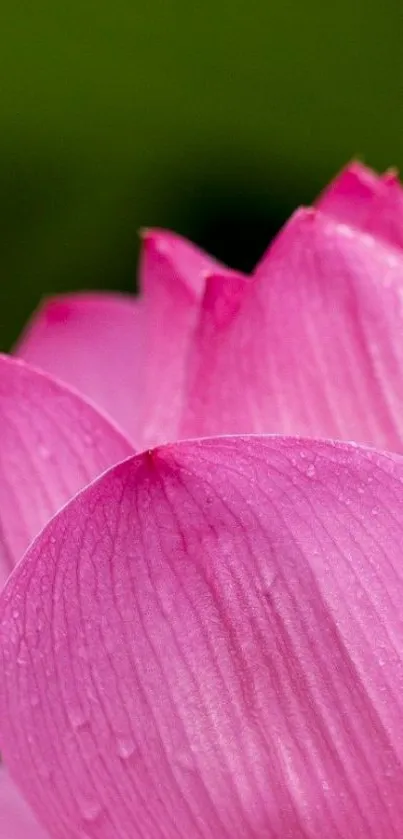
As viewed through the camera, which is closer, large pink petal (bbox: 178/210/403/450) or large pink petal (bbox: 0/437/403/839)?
large pink petal (bbox: 0/437/403/839)

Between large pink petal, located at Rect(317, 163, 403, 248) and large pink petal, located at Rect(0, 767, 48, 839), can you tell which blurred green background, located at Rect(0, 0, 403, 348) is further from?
large pink petal, located at Rect(0, 767, 48, 839)

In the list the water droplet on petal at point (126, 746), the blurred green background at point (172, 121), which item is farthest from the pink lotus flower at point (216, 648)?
the blurred green background at point (172, 121)

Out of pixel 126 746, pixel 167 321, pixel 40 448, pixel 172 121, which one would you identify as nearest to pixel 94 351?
pixel 167 321

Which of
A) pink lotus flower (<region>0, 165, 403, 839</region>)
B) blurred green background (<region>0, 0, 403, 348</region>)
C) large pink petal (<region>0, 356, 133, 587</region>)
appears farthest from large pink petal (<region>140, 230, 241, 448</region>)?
blurred green background (<region>0, 0, 403, 348</region>)

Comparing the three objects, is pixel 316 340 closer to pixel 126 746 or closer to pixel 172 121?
pixel 126 746

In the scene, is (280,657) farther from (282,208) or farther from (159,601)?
(282,208)

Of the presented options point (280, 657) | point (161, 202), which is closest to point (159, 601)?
point (280, 657)
